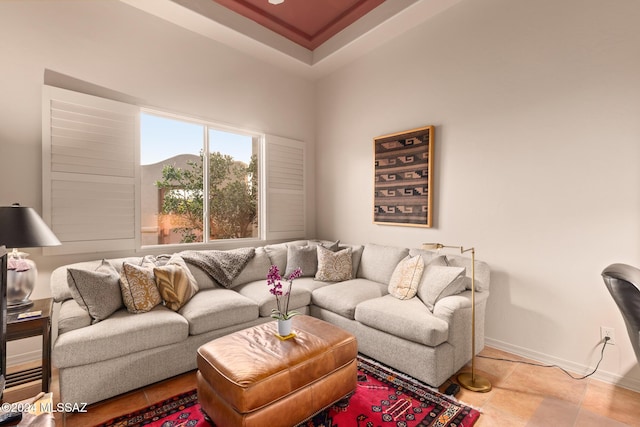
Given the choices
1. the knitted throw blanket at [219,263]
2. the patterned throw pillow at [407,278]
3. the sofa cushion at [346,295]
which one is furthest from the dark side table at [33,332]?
the patterned throw pillow at [407,278]

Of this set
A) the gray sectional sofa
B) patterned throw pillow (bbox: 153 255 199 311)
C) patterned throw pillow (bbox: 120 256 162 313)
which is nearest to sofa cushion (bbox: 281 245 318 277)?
the gray sectional sofa

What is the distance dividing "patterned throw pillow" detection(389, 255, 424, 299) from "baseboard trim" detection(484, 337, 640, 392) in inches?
37.7

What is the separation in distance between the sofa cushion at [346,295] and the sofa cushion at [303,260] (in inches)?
18.2

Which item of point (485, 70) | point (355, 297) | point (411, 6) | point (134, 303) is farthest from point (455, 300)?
point (411, 6)

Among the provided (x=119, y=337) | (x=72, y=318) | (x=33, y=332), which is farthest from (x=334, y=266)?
(x=33, y=332)

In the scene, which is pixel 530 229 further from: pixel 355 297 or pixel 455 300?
pixel 355 297

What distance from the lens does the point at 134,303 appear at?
233 cm

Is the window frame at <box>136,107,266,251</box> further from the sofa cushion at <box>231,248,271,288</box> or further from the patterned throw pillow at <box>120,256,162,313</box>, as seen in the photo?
the patterned throw pillow at <box>120,256,162,313</box>

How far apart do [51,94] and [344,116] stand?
10.3ft

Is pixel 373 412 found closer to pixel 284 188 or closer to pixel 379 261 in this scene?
pixel 379 261

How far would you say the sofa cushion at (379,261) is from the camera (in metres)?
3.25

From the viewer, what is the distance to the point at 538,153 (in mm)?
2607

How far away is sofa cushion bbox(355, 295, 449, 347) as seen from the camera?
215 cm

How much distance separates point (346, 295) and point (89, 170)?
8.65 feet
